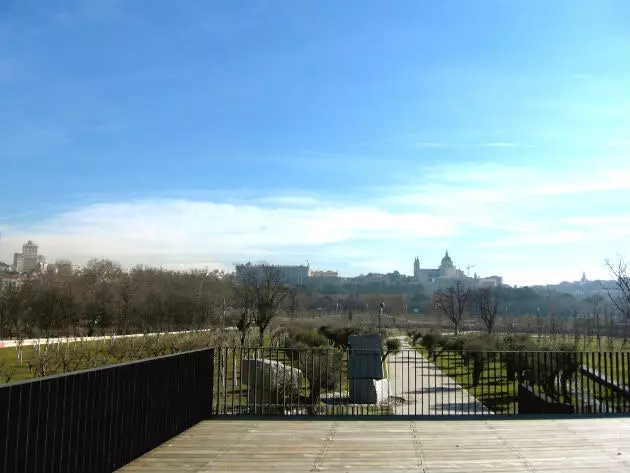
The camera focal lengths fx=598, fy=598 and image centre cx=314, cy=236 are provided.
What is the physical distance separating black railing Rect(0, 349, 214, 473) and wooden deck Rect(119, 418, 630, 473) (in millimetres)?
331

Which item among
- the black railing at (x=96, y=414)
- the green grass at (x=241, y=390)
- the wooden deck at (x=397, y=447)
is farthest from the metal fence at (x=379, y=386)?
the black railing at (x=96, y=414)

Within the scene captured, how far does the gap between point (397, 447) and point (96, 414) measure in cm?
386

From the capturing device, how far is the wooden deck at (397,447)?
6.76 metres

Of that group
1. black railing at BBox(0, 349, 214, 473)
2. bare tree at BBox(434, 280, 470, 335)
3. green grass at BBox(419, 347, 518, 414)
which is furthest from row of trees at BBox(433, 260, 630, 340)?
black railing at BBox(0, 349, 214, 473)

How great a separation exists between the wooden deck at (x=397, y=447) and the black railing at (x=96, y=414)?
33 cm

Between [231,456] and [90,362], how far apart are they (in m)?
12.4

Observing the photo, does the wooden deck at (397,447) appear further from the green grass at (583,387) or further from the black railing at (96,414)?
the green grass at (583,387)

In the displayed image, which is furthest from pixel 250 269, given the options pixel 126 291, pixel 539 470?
pixel 539 470

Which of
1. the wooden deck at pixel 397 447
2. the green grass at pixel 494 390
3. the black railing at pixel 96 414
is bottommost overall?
the green grass at pixel 494 390

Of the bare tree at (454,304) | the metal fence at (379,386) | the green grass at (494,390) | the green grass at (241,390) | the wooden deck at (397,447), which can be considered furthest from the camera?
the bare tree at (454,304)

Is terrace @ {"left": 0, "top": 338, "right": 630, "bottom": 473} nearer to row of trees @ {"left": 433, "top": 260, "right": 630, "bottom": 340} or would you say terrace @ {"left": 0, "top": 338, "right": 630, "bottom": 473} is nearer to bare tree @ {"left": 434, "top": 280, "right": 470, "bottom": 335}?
row of trees @ {"left": 433, "top": 260, "right": 630, "bottom": 340}

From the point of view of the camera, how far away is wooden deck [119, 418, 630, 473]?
6.76m

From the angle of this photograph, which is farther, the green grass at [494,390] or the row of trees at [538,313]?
the row of trees at [538,313]

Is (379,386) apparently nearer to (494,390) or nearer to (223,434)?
(494,390)
